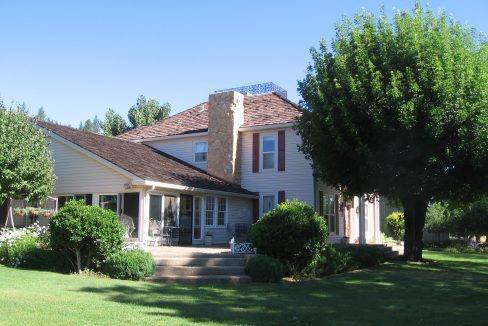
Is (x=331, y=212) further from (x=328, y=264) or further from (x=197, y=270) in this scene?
(x=197, y=270)

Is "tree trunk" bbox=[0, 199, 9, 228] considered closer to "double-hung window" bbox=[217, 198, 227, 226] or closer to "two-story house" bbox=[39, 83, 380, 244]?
"two-story house" bbox=[39, 83, 380, 244]

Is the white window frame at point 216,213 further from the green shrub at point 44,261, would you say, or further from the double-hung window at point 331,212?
the green shrub at point 44,261

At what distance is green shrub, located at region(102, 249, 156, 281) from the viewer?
13727mm

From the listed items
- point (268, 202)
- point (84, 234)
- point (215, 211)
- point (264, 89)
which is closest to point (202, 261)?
point (84, 234)

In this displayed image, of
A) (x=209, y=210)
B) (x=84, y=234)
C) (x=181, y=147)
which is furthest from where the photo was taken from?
(x=181, y=147)

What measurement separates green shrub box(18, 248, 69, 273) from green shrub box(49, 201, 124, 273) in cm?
21

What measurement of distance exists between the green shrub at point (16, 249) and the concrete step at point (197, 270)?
12.1ft

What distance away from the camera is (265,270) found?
14.1m

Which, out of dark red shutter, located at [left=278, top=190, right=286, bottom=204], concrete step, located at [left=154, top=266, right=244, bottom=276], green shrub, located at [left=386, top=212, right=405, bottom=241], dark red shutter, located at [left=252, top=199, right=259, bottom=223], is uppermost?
dark red shutter, located at [left=278, top=190, right=286, bottom=204]

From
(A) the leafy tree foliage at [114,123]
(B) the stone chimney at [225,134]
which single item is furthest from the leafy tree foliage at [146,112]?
(B) the stone chimney at [225,134]

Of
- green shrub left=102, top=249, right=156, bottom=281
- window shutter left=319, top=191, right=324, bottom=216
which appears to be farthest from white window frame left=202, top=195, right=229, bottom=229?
green shrub left=102, top=249, right=156, bottom=281

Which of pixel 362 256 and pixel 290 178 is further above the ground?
pixel 290 178

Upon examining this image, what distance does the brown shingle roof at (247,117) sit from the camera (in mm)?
25594

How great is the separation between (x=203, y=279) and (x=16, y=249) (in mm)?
5375
